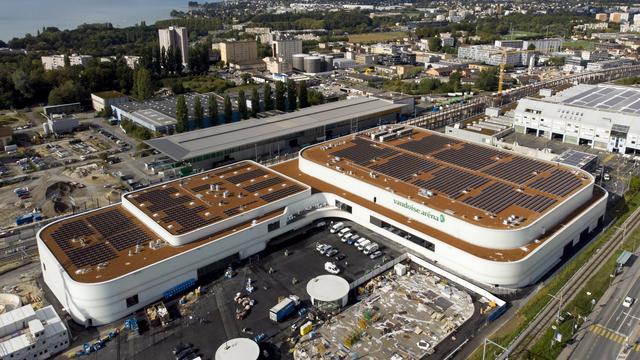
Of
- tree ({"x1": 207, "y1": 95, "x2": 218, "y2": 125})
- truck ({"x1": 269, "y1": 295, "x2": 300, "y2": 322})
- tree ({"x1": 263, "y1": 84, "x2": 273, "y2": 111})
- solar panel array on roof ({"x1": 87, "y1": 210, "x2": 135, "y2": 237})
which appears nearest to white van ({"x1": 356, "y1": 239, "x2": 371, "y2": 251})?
truck ({"x1": 269, "y1": 295, "x2": 300, "y2": 322})

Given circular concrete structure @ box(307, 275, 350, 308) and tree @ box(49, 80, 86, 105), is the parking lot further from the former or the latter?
tree @ box(49, 80, 86, 105)

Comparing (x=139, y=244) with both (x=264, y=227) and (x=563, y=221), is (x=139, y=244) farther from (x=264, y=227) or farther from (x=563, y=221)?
(x=563, y=221)

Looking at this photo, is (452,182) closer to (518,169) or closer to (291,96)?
(518,169)

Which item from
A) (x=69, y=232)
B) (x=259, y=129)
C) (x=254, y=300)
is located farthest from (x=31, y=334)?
(x=259, y=129)

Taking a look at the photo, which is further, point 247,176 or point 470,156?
point 470,156

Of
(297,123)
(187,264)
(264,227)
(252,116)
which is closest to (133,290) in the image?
(187,264)
